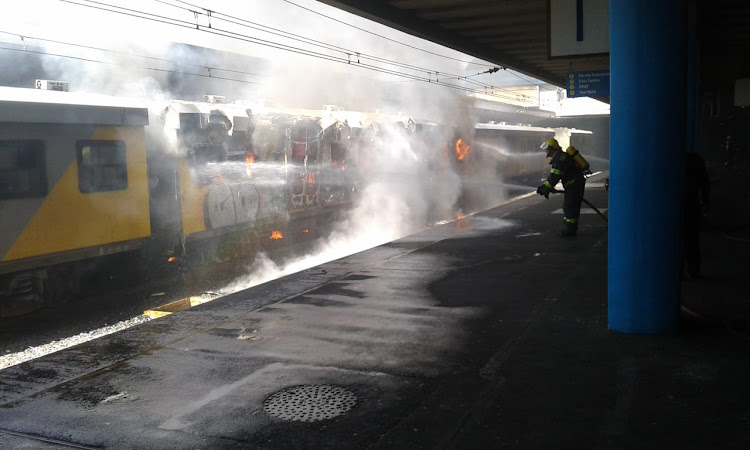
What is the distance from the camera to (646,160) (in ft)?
15.2

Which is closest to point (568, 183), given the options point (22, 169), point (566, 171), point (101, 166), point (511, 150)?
point (566, 171)

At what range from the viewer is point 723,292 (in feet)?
20.0

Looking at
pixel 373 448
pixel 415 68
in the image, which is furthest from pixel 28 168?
pixel 415 68

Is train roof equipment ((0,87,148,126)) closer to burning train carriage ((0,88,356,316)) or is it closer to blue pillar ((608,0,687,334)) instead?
burning train carriage ((0,88,356,316))

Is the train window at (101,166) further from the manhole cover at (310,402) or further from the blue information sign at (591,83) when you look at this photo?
the blue information sign at (591,83)

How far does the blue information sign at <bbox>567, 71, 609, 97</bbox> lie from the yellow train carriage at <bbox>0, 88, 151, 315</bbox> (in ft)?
27.8

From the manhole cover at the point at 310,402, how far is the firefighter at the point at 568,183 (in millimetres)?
6662

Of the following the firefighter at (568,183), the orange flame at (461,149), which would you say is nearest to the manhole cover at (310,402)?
the firefighter at (568,183)

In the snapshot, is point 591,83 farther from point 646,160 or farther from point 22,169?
point 22,169

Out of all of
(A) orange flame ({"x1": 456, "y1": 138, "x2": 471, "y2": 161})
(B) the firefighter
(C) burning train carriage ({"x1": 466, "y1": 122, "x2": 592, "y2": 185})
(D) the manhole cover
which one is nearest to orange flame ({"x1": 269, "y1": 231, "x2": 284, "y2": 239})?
(B) the firefighter

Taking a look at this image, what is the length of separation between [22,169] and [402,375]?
21.4 feet

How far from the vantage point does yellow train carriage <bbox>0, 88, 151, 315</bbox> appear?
8172 millimetres

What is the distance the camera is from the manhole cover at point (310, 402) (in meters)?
3.59

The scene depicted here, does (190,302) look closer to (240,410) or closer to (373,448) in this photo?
(240,410)
